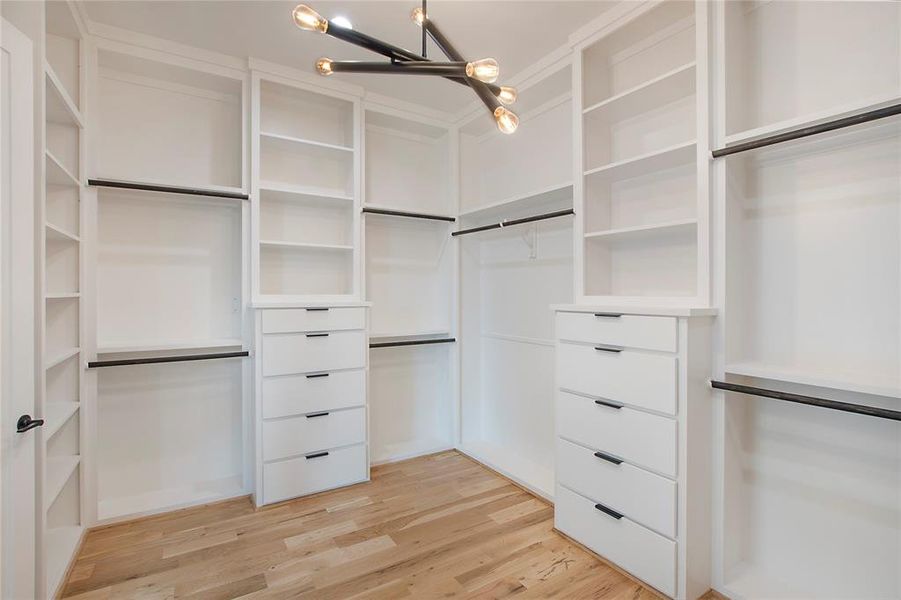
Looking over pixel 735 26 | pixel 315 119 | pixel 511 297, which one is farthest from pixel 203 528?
pixel 735 26

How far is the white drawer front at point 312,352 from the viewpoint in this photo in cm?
258

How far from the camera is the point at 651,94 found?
2123mm

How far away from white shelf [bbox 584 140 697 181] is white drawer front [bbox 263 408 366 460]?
6.92 ft

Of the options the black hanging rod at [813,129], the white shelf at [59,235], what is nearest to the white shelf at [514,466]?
the black hanging rod at [813,129]

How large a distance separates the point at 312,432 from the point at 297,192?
1555 mm

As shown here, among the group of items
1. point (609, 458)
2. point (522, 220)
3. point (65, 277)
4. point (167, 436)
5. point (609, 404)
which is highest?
point (522, 220)

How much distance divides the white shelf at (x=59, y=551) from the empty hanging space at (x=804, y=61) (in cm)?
335

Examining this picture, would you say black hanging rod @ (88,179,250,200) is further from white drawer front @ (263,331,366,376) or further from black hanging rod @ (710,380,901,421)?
black hanging rod @ (710,380,901,421)

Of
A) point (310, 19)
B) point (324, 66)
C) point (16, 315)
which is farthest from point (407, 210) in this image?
point (16, 315)

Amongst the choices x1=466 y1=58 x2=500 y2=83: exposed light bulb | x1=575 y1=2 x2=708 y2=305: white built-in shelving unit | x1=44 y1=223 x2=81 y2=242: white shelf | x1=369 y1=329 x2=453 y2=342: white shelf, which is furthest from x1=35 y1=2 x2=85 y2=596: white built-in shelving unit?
x1=575 y1=2 x2=708 y2=305: white built-in shelving unit

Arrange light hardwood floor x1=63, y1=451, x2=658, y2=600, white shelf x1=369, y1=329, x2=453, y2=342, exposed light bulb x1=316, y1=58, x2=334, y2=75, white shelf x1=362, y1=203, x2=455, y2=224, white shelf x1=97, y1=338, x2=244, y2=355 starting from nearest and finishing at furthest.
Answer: exposed light bulb x1=316, y1=58, x2=334, y2=75 → light hardwood floor x1=63, y1=451, x2=658, y2=600 → white shelf x1=97, y1=338, x2=244, y2=355 → white shelf x1=362, y1=203, x2=455, y2=224 → white shelf x1=369, y1=329, x2=453, y2=342

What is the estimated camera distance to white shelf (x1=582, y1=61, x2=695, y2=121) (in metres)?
1.96

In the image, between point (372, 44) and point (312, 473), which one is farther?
point (312, 473)

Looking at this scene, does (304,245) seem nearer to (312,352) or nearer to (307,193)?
(307,193)
